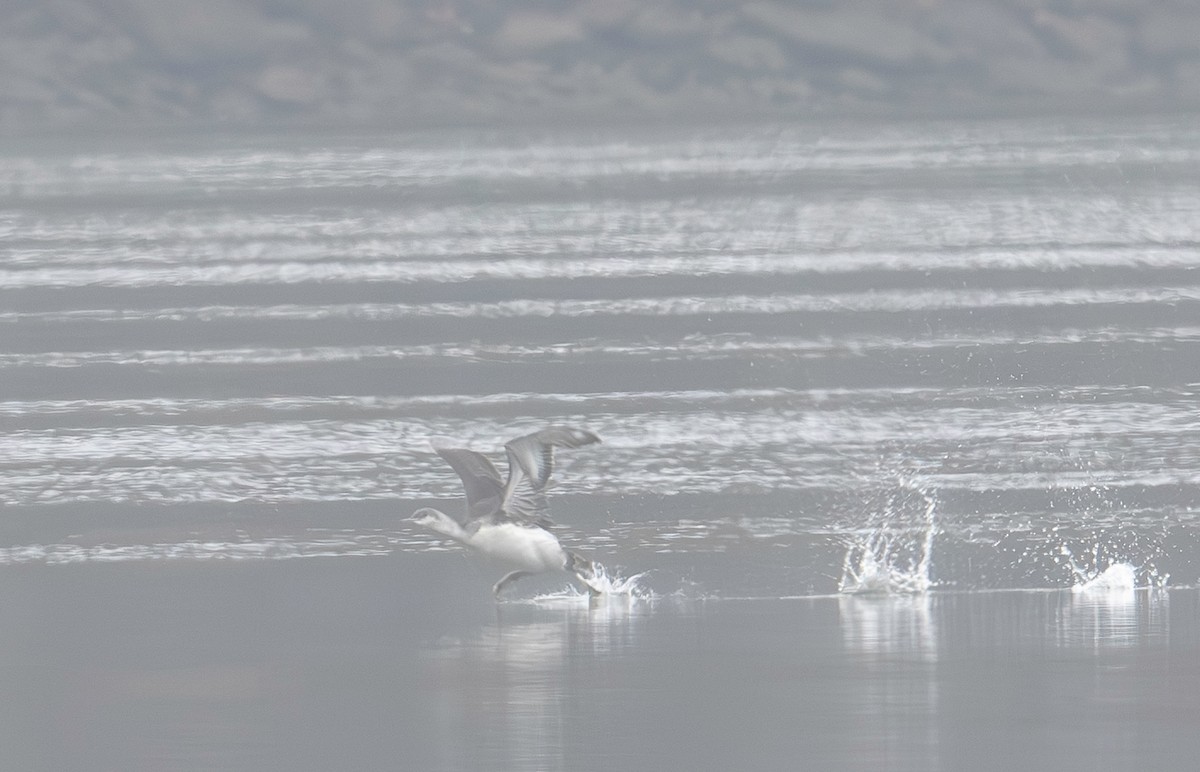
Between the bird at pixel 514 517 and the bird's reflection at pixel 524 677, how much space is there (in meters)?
0.15

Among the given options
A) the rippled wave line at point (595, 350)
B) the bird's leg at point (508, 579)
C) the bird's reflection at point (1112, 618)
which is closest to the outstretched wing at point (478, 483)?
the bird's leg at point (508, 579)

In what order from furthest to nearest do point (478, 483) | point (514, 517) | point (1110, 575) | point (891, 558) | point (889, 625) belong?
point (891, 558) < point (1110, 575) < point (478, 483) < point (514, 517) < point (889, 625)

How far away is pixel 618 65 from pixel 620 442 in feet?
20.0

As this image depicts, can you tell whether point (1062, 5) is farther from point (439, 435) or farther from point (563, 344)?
point (439, 435)

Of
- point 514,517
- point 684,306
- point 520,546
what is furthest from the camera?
point 684,306

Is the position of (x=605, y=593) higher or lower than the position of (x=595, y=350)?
lower

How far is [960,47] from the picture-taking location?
16359 mm

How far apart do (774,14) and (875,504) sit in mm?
7653

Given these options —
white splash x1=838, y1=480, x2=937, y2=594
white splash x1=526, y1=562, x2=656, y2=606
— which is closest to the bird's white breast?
white splash x1=526, y1=562, x2=656, y2=606

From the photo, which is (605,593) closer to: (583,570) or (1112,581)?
(583,570)

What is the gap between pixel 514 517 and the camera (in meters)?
7.84

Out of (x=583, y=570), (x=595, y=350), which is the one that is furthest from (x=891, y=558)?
(x=595, y=350)

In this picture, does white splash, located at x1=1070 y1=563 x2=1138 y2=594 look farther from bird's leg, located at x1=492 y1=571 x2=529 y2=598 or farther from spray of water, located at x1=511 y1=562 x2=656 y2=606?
bird's leg, located at x1=492 y1=571 x2=529 y2=598

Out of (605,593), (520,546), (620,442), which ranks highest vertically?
(620,442)
